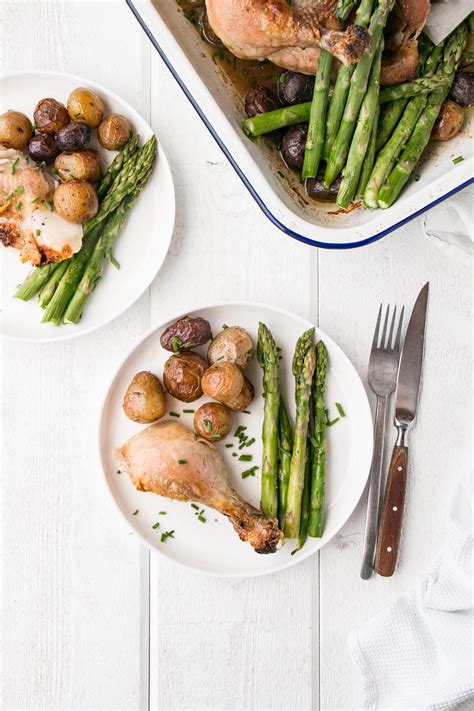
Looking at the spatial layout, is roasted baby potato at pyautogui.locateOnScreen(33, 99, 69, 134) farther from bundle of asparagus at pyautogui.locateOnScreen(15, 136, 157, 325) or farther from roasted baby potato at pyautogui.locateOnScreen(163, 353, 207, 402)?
roasted baby potato at pyautogui.locateOnScreen(163, 353, 207, 402)

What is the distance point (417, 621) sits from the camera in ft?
5.86

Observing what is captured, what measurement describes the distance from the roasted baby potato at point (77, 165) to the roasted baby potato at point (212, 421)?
64cm

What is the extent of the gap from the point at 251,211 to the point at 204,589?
3.25 feet

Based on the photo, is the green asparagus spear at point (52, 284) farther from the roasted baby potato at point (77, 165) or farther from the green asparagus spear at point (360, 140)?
the green asparagus spear at point (360, 140)

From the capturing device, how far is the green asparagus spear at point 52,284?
5.82 ft

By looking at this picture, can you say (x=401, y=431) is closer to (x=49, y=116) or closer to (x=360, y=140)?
(x=360, y=140)

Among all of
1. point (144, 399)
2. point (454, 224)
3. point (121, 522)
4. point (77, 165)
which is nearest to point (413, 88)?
point (454, 224)

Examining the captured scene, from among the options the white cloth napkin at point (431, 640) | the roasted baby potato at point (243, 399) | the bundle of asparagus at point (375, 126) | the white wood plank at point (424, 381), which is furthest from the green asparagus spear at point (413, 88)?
the white cloth napkin at point (431, 640)

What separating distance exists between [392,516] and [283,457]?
0.31 meters

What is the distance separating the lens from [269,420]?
1.75 metres

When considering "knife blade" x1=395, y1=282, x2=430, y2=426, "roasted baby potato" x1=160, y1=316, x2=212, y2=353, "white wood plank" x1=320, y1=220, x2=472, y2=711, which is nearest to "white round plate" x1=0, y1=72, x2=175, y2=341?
"roasted baby potato" x1=160, y1=316, x2=212, y2=353

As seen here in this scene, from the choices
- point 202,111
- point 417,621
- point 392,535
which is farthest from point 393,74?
point 417,621

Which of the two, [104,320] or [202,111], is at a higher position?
[202,111]

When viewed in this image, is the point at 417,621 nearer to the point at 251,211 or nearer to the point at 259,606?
the point at 259,606
